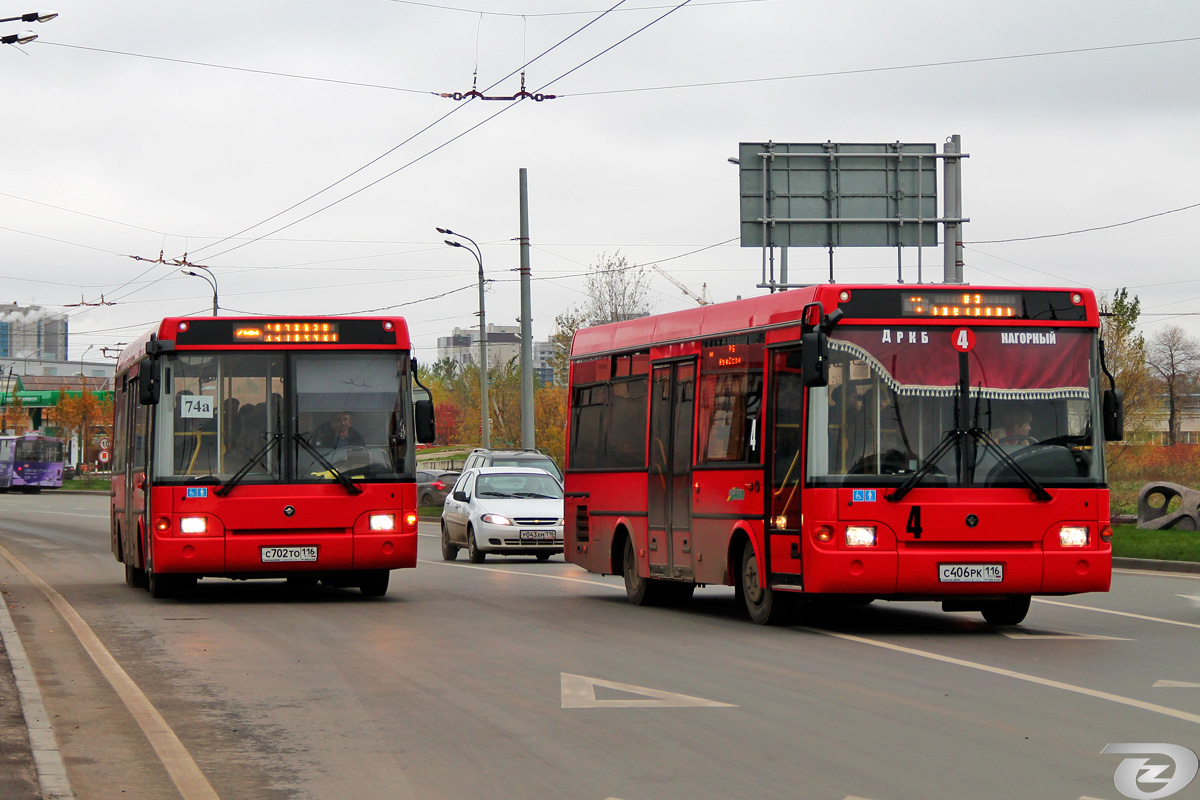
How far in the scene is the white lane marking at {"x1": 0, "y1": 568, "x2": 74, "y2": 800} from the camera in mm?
7102

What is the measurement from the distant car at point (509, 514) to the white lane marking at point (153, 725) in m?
11.5

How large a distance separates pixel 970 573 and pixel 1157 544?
1328 cm

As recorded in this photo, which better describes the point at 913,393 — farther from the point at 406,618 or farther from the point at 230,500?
the point at 230,500

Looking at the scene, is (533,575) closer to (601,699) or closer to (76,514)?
(601,699)

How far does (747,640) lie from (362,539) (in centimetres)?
536

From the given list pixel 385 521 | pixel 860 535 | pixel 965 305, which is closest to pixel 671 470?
pixel 385 521

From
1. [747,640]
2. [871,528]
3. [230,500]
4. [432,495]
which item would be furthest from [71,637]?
[432,495]

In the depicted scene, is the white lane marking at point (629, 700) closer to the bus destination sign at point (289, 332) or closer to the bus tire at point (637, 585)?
the bus tire at point (637, 585)

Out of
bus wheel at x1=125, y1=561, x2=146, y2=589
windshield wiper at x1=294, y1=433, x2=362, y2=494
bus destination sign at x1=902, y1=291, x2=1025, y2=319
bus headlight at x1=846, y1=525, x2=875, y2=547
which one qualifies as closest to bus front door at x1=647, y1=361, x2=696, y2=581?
bus headlight at x1=846, y1=525, x2=875, y2=547

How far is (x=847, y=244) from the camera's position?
31.6 m

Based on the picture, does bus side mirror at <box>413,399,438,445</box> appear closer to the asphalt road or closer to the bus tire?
the asphalt road

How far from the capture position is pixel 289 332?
17.3 metres

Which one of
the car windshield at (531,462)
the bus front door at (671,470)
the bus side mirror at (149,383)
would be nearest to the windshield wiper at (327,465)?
the bus side mirror at (149,383)

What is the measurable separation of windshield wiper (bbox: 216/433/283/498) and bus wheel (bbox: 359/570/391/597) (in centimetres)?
204
